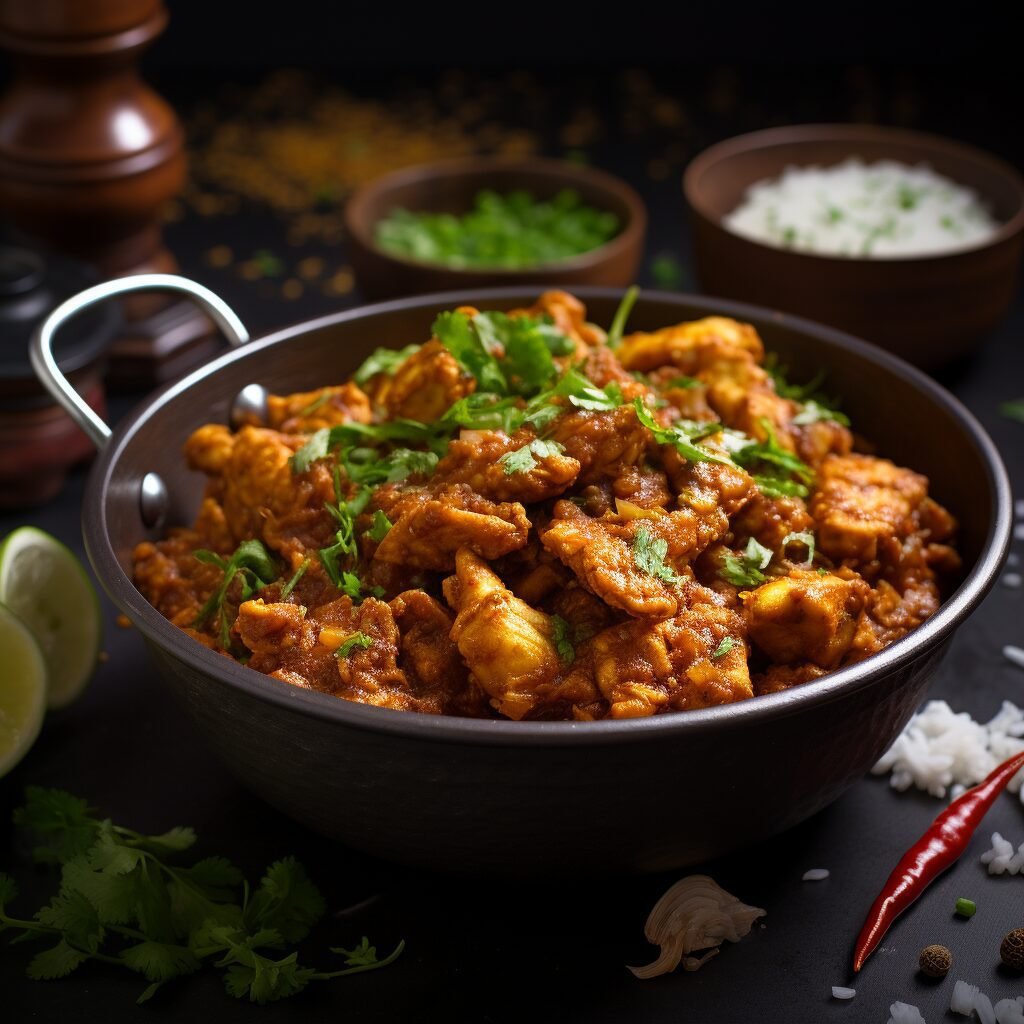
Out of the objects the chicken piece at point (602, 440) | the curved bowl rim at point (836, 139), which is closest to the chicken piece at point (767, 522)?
the chicken piece at point (602, 440)

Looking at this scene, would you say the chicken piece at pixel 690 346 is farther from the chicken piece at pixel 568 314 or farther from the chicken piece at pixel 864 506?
the chicken piece at pixel 864 506

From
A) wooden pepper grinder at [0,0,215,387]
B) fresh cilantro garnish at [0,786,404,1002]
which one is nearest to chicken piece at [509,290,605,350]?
fresh cilantro garnish at [0,786,404,1002]

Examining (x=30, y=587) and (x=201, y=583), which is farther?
(x=30, y=587)

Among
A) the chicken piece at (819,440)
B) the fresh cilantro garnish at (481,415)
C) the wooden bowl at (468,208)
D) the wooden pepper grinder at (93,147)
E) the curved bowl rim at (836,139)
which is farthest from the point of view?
the wooden pepper grinder at (93,147)

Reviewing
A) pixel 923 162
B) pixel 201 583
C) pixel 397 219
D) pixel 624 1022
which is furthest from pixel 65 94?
pixel 624 1022

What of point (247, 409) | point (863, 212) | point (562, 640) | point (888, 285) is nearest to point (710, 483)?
point (562, 640)

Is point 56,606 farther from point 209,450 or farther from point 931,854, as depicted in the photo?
point 931,854

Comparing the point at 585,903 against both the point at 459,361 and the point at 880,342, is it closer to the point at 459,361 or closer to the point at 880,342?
the point at 459,361
